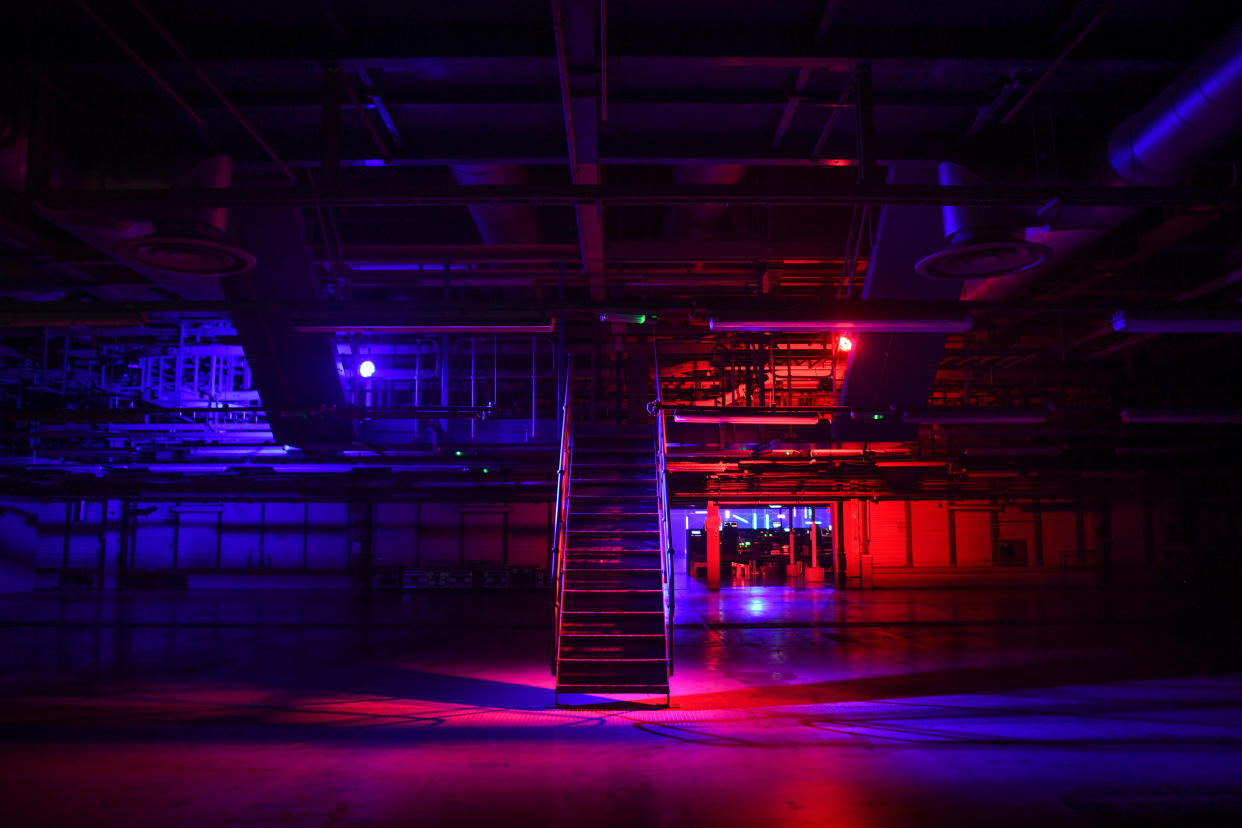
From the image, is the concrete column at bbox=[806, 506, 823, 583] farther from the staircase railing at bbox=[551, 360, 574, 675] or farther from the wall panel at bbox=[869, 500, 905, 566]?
the staircase railing at bbox=[551, 360, 574, 675]

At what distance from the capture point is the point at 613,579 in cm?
945

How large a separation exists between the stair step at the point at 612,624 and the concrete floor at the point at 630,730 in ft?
3.16

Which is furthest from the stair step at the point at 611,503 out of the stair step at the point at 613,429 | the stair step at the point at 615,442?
the stair step at the point at 613,429

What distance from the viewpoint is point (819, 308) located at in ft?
25.0

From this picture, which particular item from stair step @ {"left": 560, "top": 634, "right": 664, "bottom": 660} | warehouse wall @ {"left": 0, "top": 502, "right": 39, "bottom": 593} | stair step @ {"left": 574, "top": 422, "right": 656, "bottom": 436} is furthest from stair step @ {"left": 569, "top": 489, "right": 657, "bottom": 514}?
warehouse wall @ {"left": 0, "top": 502, "right": 39, "bottom": 593}

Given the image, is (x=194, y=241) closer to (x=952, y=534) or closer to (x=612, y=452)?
(x=612, y=452)

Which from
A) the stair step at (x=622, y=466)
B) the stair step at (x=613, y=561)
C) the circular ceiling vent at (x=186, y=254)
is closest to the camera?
the circular ceiling vent at (x=186, y=254)

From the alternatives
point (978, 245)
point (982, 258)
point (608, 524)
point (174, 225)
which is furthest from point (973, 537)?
point (174, 225)

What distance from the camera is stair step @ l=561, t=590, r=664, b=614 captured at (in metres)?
9.02

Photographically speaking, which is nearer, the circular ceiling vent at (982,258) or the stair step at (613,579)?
the circular ceiling vent at (982,258)

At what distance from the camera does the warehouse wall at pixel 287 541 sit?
72.6 ft

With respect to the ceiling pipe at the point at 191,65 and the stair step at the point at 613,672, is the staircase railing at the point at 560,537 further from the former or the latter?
the ceiling pipe at the point at 191,65

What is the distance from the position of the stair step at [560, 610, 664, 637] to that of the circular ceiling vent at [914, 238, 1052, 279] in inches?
198

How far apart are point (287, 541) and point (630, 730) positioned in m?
18.5
